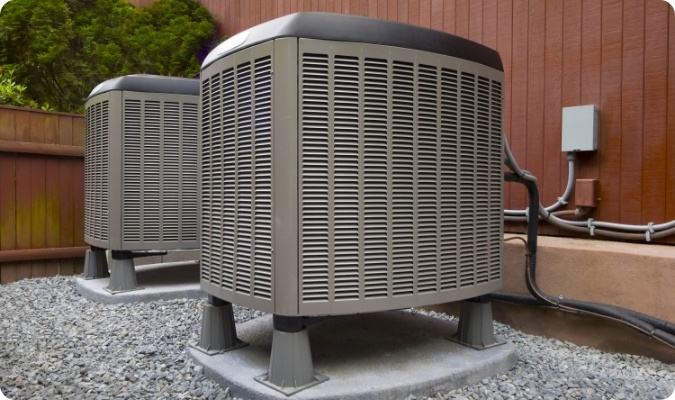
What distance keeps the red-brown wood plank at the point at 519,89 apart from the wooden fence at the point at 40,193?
449 centimetres

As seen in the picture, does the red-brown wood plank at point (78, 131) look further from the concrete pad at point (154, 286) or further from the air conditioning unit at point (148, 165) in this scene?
the concrete pad at point (154, 286)

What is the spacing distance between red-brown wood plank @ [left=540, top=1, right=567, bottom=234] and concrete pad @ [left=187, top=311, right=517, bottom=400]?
1.31 meters

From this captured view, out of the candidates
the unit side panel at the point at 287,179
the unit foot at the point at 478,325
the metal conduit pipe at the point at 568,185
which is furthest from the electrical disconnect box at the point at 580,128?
the unit side panel at the point at 287,179

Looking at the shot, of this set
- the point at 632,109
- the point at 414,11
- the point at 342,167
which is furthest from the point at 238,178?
the point at 414,11

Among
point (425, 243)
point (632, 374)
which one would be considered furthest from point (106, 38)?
point (632, 374)

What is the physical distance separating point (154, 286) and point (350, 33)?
3070 millimetres

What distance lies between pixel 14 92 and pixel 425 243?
5.69 metres

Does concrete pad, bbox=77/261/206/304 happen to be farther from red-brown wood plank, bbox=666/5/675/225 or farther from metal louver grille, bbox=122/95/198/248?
red-brown wood plank, bbox=666/5/675/225

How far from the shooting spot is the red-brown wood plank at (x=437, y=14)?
164 inches

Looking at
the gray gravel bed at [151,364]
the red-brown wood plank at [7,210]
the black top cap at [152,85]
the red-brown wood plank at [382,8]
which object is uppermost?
the red-brown wood plank at [382,8]

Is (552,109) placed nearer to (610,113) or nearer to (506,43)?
(610,113)

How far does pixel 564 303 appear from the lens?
291cm

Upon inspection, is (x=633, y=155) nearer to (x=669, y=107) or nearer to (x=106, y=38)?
(x=669, y=107)

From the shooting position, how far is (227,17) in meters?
7.10
